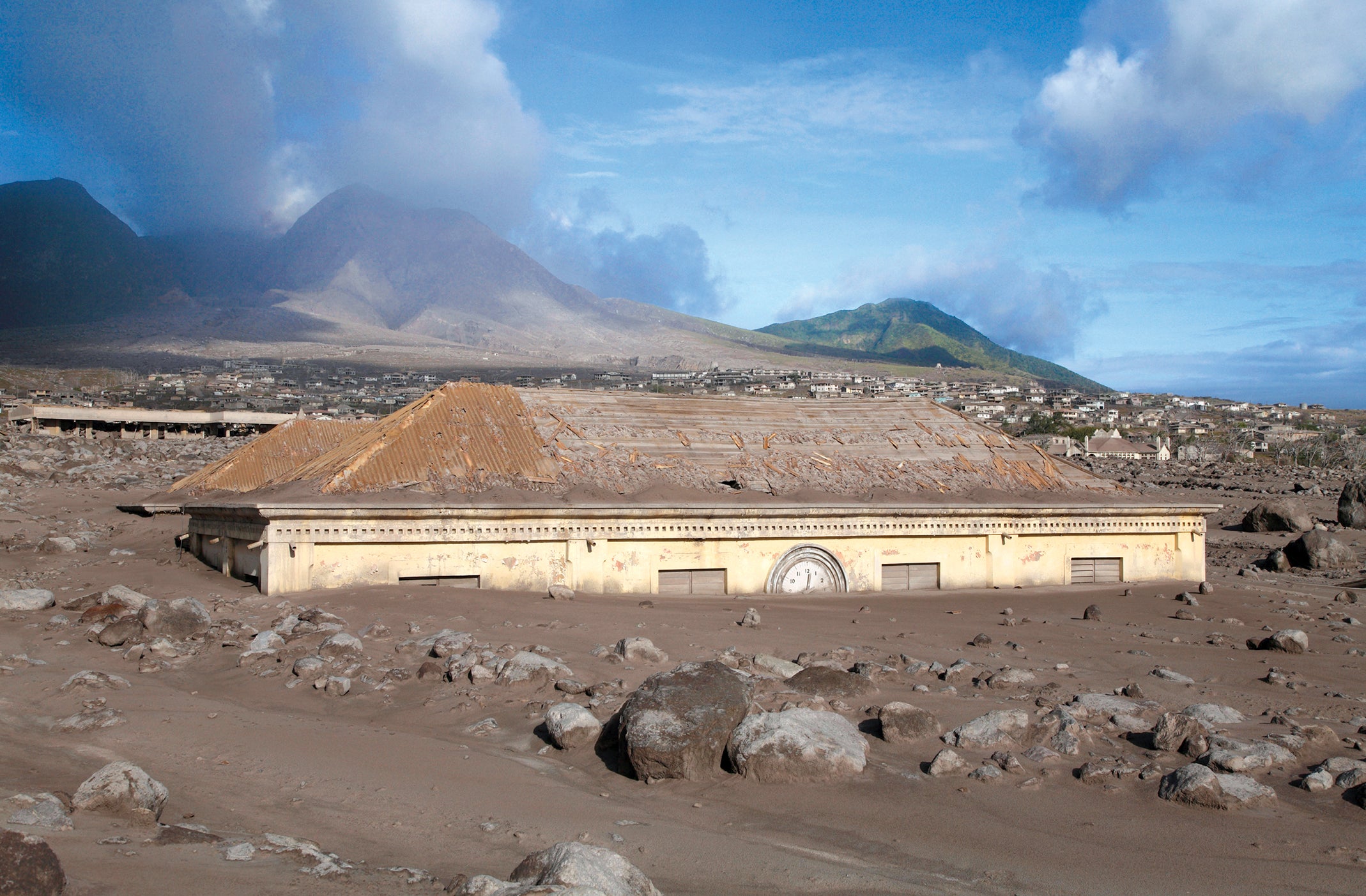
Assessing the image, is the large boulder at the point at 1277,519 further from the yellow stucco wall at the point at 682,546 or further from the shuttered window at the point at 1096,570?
the shuttered window at the point at 1096,570

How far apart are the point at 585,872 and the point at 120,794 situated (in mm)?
2937

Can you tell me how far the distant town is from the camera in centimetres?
5766

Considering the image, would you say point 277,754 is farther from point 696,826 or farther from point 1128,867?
point 1128,867

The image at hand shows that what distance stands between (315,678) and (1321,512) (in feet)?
152

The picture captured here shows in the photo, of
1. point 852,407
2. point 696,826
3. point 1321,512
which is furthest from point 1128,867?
point 1321,512

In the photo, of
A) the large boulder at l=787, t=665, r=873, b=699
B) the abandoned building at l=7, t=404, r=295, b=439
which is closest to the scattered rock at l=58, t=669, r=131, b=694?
the large boulder at l=787, t=665, r=873, b=699

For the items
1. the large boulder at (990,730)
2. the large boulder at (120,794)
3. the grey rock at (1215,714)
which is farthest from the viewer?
the grey rock at (1215,714)

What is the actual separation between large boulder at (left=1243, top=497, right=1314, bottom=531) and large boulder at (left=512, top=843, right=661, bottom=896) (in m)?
39.2

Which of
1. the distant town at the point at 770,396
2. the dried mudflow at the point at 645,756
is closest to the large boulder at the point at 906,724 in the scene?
the dried mudflow at the point at 645,756

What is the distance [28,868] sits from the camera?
3838 mm

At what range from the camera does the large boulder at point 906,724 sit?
775 centimetres

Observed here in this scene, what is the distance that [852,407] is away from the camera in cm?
2353

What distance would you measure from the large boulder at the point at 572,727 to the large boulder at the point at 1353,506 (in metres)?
39.5

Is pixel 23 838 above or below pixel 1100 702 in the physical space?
above
